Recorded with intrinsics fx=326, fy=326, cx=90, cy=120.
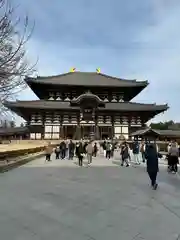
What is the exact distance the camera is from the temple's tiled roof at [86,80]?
174 ft

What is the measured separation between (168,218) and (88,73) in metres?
53.9

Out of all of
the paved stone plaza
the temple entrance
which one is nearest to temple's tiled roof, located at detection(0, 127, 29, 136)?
the temple entrance

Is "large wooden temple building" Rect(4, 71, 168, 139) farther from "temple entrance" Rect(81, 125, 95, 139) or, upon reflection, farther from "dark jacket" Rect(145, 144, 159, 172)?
"dark jacket" Rect(145, 144, 159, 172)

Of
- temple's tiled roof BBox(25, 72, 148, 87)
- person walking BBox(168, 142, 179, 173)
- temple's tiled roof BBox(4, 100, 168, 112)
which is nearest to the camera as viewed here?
person walking BBox(168, 142, 179, 173)

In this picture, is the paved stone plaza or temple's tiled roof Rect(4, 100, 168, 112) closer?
the paved stone plaza

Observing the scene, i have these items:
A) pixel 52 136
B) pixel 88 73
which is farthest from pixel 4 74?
pixel 88 73

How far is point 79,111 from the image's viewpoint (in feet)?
166

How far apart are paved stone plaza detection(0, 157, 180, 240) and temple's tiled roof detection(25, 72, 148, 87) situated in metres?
41.4

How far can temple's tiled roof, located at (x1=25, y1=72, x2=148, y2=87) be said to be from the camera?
53094mm

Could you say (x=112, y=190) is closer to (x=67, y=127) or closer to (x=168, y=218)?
(x=168, y=218)

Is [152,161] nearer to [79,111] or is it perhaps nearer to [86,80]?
[79,111]

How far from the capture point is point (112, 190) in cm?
1097

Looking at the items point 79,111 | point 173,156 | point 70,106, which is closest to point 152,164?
point 173,156

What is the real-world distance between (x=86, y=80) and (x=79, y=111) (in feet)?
25.9
